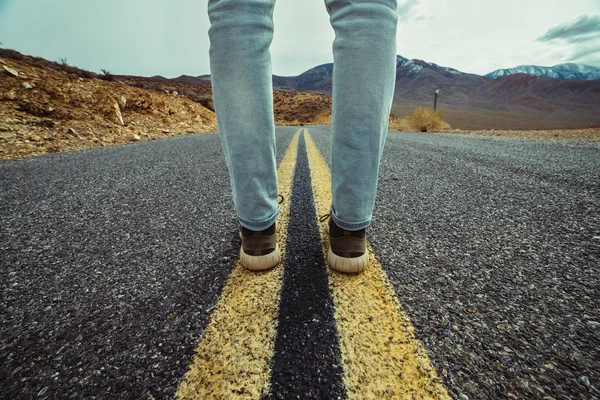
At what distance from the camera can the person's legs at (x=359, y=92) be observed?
2.38ft

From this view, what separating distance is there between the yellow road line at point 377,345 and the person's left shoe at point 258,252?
0.21 meters

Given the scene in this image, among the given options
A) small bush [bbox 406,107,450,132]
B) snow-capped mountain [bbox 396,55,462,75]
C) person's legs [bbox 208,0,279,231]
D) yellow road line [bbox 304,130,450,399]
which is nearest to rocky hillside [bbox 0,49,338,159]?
person's legs [bbox 208,0,279,231]

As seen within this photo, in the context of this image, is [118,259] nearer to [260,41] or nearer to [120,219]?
[120,219]

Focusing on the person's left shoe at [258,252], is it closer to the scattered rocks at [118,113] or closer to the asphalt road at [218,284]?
the asphalt road at [218,284]

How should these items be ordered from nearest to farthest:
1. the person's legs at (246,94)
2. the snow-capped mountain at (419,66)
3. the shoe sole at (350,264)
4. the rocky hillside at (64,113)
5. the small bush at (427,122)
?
the person's legs at (246,94) → the shoe sole at (350,264) → the rocky hillside at (64,113) → the small bush at (427,122) → the snow-capped mountain at (419,66)

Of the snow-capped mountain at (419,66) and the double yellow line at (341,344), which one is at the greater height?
the snow-capped mountain at (419,66)

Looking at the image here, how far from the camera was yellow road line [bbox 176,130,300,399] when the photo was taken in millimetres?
484

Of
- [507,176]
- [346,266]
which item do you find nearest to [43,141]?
[346,266]

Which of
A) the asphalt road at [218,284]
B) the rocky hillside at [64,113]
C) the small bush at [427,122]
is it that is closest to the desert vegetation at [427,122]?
the small bush at [427,122]

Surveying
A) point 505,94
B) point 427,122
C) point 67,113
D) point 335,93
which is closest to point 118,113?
point 67,113

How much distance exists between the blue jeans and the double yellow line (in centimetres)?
20

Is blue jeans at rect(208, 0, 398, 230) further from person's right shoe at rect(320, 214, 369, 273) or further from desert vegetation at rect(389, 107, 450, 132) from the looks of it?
desert vegetation at rect(389, 107, 450, 132)

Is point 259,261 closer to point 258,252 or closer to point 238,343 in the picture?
point 258,252

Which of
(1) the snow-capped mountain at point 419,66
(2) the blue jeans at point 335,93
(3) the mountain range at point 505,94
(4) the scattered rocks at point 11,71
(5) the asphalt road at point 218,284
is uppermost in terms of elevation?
(1) the snow-capped mountain at point 419,66
